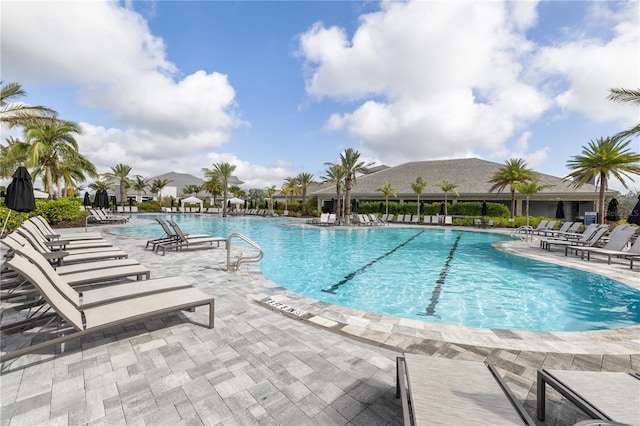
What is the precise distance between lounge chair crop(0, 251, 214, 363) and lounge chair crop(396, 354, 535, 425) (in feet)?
9.47

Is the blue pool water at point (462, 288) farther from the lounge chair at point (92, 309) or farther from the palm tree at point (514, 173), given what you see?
the palm tree at point (514, 173)

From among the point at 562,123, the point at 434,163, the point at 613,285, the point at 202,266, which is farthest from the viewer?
the point at 434,163

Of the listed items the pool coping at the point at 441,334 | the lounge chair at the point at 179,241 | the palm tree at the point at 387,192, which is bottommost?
the pool coping at the point at 441,334

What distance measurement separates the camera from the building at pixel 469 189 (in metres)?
26.9

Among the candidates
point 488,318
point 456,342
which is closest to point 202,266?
point 456,342

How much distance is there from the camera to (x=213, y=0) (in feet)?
32.4

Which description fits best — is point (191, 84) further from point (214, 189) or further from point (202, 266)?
point (214, 189)

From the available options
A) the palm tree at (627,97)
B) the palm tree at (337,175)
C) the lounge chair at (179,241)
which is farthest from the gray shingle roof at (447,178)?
the lounge chair at (179,241)

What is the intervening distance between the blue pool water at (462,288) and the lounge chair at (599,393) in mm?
3416

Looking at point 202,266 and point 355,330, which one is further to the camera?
point 202,266

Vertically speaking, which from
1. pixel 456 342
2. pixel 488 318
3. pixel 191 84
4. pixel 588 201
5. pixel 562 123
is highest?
pixel 191 84

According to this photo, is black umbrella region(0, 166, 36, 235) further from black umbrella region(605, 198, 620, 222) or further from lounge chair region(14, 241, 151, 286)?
black umbrella region(605, 198, 620, 222)

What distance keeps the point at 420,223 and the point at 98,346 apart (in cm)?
2710

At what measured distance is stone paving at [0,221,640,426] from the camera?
2.31 meters
